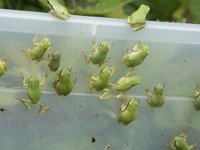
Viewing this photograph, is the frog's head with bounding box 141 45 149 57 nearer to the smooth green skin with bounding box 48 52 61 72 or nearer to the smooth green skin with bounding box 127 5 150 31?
the smooth green skin with bounding box 127 5 150 31

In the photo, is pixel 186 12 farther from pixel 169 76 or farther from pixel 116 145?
pixel 116 145

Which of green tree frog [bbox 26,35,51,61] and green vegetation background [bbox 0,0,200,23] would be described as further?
green vegetation background [bbox 0,0,200,23]

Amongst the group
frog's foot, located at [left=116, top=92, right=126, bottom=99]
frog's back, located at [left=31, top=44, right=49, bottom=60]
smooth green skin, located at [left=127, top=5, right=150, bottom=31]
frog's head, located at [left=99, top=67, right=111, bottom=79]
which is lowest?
frog's foot, located at [left=116, top=92, right=126, bottom=99]

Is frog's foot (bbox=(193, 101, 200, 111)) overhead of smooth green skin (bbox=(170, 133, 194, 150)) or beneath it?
overhead

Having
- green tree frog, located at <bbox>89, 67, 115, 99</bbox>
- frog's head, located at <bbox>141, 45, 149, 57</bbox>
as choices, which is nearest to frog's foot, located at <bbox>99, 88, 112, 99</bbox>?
green tree frog, located at <bbox>89, 67, 115, 99</bbox>

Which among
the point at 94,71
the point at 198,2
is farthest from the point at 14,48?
the point at 198,2

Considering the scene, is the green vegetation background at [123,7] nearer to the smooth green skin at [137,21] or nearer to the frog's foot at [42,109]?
the smooth green skin at [137,21]

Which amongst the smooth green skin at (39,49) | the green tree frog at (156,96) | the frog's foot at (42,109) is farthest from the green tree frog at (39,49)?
the green tree frog at (156,96)
